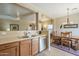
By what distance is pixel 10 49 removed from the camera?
191cm

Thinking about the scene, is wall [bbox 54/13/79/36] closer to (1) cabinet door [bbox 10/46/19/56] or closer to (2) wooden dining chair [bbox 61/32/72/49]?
(2) wooden dining chair [bbox 61/32/72/49]

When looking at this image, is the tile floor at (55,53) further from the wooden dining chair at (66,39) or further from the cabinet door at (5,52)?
the cabinet door at (5,52)

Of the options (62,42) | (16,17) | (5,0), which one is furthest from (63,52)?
(5,0)

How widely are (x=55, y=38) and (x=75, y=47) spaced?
459 millimetres

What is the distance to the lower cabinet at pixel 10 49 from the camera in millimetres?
1780

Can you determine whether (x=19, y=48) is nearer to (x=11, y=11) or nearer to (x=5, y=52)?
(x=5, y=52)

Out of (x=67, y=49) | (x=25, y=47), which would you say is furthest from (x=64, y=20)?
(x=25, y=47)

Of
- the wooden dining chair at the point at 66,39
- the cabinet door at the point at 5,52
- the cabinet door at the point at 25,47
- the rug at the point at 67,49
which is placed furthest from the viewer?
the cabinet door at the point at 25,47

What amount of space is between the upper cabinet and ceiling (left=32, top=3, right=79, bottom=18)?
448mm

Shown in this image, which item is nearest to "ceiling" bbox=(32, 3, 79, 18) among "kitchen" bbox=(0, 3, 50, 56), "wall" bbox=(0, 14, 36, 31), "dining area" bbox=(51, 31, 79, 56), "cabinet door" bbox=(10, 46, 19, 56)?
Answer: "kitchen" bbox=(0, 3, 50, 56)

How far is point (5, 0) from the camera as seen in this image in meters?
1.66

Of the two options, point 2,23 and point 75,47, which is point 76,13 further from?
point 2,23

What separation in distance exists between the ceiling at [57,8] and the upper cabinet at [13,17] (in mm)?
448

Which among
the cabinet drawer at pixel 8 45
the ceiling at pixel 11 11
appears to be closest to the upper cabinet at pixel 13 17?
the ceiling at pixel 11 11
